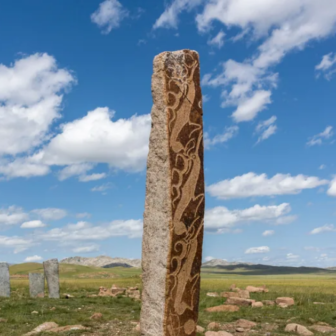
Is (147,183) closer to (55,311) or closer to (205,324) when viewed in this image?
(205,324)

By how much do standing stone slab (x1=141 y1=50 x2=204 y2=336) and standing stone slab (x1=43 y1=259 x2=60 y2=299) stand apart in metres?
12.9

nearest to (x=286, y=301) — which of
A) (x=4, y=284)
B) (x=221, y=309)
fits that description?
(x=221, y=309)

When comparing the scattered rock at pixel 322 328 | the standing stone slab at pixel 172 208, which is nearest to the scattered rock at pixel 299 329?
the scattered rock at pixel 322 328

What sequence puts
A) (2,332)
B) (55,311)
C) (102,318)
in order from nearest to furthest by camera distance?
(2,332), (102,318), (55,311)

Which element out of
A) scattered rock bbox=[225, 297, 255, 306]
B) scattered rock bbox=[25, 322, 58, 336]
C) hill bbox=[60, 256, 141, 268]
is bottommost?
scattered rock bbox=[25, 322, 58, 336]

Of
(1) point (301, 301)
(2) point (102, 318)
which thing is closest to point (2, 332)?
(2) point (102, 318)

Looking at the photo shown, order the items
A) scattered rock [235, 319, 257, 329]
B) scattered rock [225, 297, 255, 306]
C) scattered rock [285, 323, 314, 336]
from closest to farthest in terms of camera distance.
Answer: scattered rock [285, 323, 314, 336], scattered rock [235, 319, 257, 329], scattered rock [225, 297, 255, 306]

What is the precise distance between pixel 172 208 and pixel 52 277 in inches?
558

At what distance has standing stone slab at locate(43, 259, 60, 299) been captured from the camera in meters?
19.3

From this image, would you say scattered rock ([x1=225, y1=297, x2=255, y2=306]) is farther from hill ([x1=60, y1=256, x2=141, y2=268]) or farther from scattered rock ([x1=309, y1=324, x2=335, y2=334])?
hill ([x1=60, y1=256, x2=141, y2=268])

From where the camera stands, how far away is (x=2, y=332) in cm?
1068

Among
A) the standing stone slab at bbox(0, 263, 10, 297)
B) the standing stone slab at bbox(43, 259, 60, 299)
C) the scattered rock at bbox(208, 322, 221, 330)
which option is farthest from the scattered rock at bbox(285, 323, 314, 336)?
the standing stone slab at bbox(0, 263, 10, 297)

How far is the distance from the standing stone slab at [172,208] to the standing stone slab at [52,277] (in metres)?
12.9

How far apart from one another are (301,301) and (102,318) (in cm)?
739
